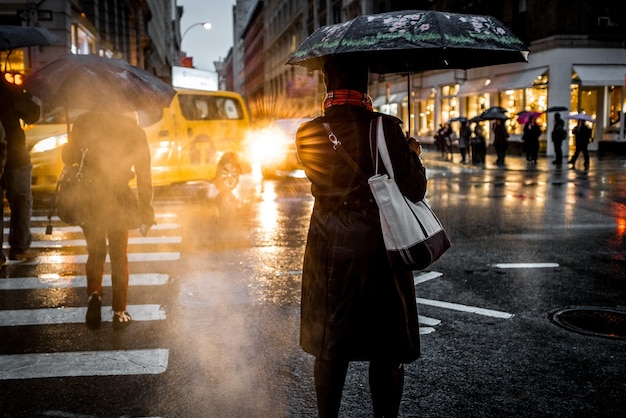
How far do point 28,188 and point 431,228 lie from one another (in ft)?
21.2

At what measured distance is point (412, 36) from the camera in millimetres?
3600

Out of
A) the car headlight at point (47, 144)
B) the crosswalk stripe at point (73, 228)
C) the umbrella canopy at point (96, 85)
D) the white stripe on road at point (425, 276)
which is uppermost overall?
the umbrella canopy at point (96, 85)

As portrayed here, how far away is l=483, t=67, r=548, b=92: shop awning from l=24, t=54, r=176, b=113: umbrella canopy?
94.7ft

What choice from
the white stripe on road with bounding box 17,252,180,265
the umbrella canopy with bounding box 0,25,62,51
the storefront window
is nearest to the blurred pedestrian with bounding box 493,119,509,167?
the storefront window

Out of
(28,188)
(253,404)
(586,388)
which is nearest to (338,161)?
(253,404)

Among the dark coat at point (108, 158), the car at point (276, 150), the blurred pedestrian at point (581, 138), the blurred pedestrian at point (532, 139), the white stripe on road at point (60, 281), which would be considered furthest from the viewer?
the blurred pedestrian at point (532, 139)

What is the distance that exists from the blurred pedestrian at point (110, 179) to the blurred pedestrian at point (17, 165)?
89.2 inches

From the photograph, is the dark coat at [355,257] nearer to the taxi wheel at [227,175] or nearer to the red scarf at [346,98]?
the red scarf at [346,98]

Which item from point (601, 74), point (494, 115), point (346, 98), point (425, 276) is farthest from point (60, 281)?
point (601, 74)

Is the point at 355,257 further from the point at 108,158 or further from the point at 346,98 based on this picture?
the point at 108,158

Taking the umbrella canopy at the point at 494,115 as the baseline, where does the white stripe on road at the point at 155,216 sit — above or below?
below

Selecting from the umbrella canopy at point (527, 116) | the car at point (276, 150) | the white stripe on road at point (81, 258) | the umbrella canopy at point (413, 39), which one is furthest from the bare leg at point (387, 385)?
the umbrella canopy at point (527, 116)

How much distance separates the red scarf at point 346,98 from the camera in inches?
121

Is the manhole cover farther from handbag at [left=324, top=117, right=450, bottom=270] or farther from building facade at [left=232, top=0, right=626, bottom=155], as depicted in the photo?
building facade at [left=232, top=0, right=626, bottom=155]
